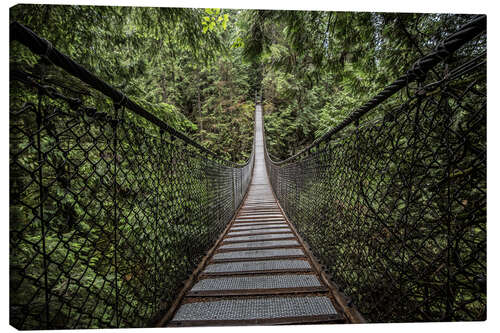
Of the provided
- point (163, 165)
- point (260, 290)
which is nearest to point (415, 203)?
point (260, 290)

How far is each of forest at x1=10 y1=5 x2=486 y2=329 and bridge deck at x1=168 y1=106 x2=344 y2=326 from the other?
0.12 metres

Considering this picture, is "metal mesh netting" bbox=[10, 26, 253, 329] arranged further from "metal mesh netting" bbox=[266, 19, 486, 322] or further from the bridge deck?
"metal mesh netting" bbox=[266, 19, 486, 322]

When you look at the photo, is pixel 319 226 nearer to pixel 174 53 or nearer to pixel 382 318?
pixel 382 318

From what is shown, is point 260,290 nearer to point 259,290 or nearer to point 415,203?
point 259,290

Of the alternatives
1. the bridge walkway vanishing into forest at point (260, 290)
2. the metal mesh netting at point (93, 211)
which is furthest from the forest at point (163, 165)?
the bridge walkway vanishing into forest at point (260, 290)

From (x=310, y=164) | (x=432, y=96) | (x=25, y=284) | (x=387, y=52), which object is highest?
(x=387, y=52)

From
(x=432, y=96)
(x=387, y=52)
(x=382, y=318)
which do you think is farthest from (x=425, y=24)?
(x=382, y=318)

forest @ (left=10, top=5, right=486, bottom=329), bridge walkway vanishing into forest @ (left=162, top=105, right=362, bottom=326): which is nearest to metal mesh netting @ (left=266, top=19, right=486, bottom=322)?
forest @ (left=10, top=5, right=486, bottom=329)

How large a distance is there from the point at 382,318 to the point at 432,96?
2.73 ft

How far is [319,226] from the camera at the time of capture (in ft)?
4.60

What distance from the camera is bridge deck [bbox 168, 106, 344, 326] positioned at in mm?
856

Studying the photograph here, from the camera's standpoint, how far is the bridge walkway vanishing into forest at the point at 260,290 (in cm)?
86

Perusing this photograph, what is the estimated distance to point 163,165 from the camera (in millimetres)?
1051

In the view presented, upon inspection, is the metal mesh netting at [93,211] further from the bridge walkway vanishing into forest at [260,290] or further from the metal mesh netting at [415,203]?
the metal mesh netting at [415,203]
